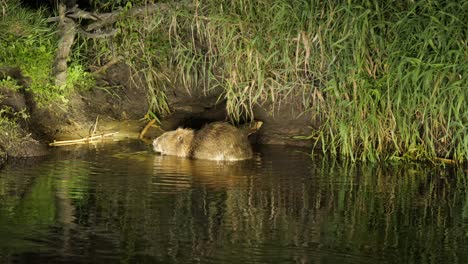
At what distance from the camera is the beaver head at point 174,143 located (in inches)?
358

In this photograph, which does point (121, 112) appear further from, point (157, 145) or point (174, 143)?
point (174, 143)

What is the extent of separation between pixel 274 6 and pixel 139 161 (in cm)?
175

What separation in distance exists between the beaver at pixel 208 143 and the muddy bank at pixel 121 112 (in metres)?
0.66

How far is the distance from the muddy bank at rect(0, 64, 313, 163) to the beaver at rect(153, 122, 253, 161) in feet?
2.17

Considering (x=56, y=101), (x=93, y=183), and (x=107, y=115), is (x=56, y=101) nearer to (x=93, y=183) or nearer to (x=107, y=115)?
(x=107, y=115)

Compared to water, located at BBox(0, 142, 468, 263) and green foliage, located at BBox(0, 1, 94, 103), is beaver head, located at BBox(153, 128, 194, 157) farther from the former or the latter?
green foliage, located at BBox(0, 1, 94, 103)

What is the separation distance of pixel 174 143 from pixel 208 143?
365mm

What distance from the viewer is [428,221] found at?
6.46m

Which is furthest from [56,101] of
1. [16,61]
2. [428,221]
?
[428,221]

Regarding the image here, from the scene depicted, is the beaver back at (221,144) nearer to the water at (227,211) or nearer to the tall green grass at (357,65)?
the water at (227,211)

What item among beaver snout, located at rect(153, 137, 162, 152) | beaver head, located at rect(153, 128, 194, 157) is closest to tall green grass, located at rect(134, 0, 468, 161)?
beaver head, located at rect(153, 128, 194, 157)

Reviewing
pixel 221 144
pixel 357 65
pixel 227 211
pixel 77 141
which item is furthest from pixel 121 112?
pixel 227 211

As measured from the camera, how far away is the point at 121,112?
1013 cm

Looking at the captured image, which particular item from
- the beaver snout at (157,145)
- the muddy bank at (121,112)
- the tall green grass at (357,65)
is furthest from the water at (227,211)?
the muddy bank at (121,112)
